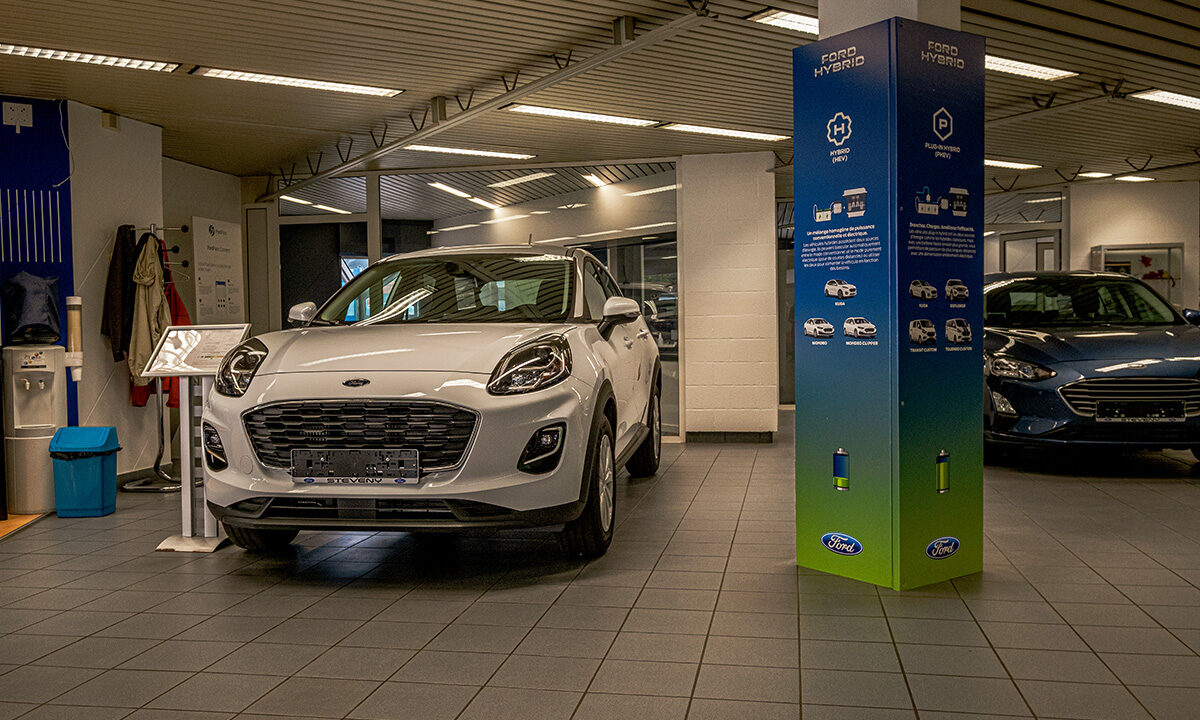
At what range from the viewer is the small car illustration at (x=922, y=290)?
391cm

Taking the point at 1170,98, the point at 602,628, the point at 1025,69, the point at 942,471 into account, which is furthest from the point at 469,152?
the point at 602,628

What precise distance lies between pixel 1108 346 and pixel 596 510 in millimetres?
4415

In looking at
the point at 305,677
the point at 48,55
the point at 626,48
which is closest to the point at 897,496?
the point at 305,677

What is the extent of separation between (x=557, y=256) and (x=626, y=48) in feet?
5.35

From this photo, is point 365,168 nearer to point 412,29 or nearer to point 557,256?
point 412,29

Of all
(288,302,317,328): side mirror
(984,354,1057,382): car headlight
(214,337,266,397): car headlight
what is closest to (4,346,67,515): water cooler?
(288,302,317,328): side mirror

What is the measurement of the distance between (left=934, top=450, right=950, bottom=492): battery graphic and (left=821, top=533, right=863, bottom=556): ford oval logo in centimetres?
42

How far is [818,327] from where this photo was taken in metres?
4.25

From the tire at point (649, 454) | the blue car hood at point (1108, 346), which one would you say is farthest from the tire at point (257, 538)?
the blue car hood at point (1108, 346)

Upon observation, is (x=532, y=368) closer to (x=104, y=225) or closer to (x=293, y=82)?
(x=293, y=82)

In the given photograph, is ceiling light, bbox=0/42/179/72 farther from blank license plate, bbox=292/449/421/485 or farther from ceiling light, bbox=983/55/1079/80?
ceiling light, bbox=983/55/1079/80

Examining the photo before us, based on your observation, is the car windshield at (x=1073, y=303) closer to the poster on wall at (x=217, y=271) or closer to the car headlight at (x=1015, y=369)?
the car headlight at (x=1015, y=369)

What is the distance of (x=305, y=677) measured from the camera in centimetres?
306

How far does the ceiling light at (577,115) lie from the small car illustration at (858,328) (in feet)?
15.0
